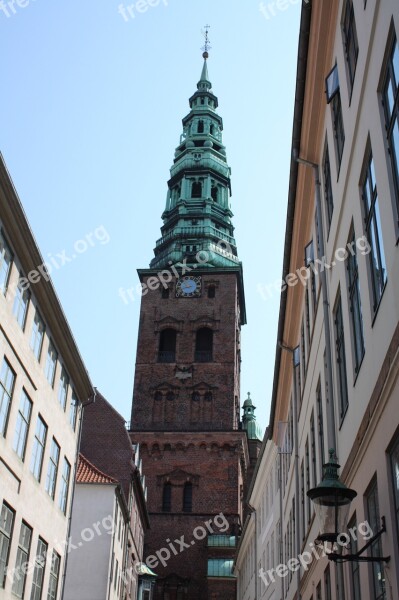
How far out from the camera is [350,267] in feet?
38.1

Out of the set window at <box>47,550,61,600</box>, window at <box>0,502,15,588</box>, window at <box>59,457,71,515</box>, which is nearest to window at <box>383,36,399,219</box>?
window at <box>0,502,15,588</box>

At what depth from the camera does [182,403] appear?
185 feet

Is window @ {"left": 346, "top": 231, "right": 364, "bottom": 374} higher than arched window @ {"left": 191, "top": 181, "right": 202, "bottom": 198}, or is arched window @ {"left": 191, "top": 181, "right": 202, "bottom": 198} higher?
arched window @ {"left": 191, "top": 181, "right": 202, "bottom": 198}

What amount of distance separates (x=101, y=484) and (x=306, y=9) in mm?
22997

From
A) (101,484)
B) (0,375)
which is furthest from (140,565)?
(0,375)

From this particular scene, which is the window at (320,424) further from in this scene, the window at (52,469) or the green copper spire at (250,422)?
the green copper spire at (250,422)

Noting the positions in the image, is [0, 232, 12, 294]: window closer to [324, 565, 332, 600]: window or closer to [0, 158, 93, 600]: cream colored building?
[0, 158, 93, 600]: cream colored building

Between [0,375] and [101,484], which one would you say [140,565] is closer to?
[101,484]

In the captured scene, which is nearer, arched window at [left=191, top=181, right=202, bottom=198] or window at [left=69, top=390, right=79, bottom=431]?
window at [left=69, top=390, right=79, bottom=431]

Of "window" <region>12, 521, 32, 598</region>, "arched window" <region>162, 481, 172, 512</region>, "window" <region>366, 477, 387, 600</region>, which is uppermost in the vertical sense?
"arched window" <region>162, 481, 172, 512</region>

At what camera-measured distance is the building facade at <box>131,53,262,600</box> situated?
5094cm

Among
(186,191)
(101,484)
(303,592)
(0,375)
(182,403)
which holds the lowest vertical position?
(303,592)

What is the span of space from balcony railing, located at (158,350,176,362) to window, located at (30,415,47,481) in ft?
121

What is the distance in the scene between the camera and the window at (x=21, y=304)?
18.2 m
